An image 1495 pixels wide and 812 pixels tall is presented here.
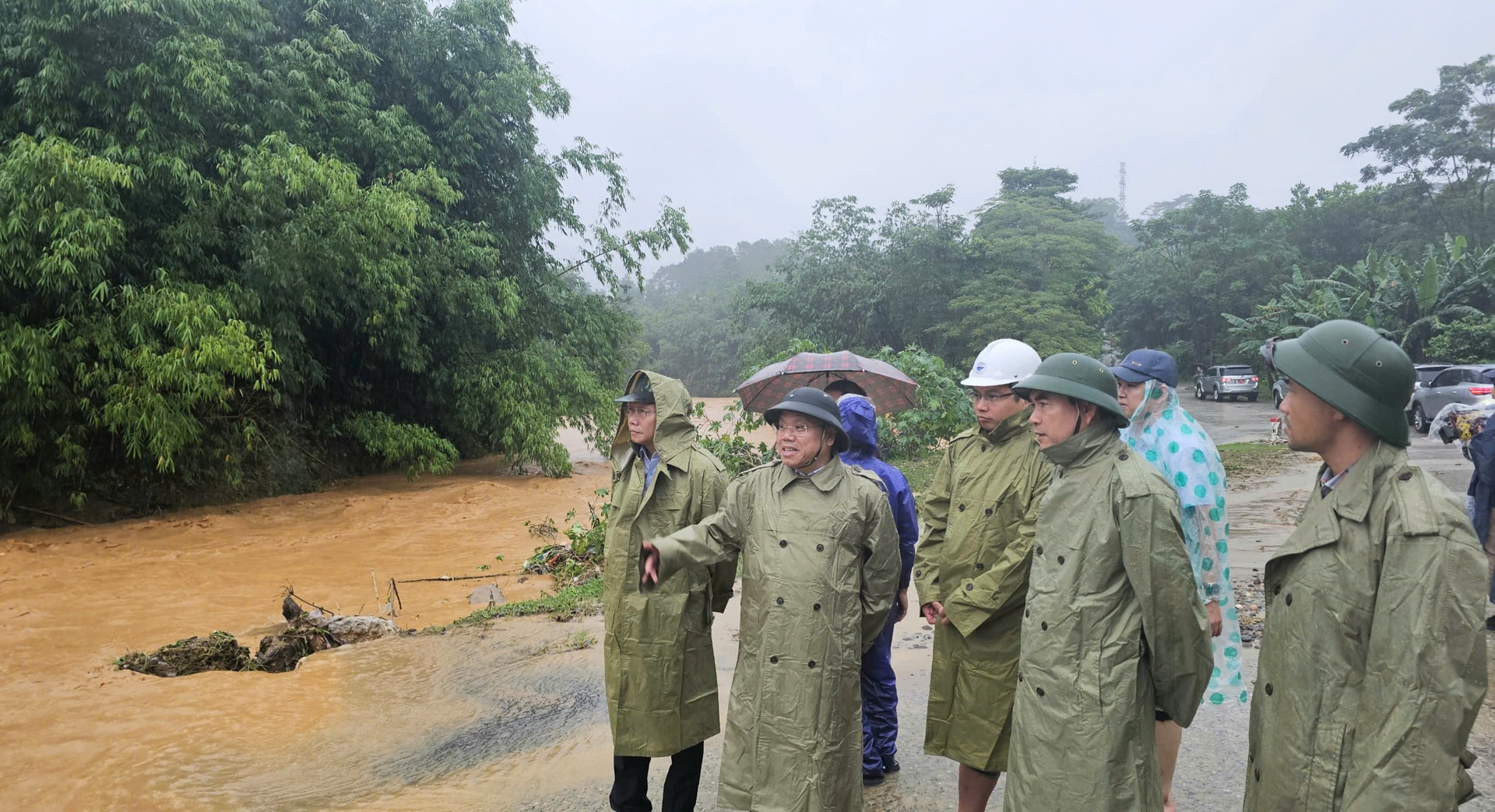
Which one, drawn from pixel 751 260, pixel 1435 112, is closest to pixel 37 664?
pixel 1435 112

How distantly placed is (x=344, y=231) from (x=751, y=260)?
79.8m

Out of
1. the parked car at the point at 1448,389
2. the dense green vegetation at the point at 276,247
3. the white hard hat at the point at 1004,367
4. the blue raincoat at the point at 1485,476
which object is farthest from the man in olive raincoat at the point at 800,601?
the parked car at the point at 1448,389

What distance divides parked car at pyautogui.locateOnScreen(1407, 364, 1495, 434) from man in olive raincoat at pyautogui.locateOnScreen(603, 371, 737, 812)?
18449 mm

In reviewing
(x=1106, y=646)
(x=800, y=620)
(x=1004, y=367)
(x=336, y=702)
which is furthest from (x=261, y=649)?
(x=1106, y=646)

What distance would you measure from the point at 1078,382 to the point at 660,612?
63.5 inches

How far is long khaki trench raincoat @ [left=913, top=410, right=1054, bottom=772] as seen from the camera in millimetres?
2928

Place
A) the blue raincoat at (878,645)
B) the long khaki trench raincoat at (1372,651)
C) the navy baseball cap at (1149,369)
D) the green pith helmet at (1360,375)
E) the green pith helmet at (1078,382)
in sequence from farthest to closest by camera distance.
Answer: the blue raincoat at (878,645) → the navy baseball cap at (1149,369) → the green pith helmet at (1078,382) → the green pith helmet at (1360,375) → the long khaki trench raincoat at (1372,651)

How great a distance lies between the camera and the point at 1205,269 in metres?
35.7

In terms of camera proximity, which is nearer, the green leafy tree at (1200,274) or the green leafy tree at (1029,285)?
the green leafy tree at (1029,285)

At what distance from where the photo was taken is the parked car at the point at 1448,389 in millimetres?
16922

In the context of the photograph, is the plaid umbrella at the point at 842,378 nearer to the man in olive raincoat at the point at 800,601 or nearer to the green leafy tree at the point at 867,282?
the man in olive raincoat at the point at 800,601

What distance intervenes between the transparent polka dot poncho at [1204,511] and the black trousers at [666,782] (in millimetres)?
1848

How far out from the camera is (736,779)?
9.60 ft

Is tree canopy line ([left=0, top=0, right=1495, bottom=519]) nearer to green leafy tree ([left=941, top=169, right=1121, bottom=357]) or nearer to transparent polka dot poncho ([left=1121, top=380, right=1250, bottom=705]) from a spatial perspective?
green leafy tree ([left=941, top=169, right=1121, bottom=357])
